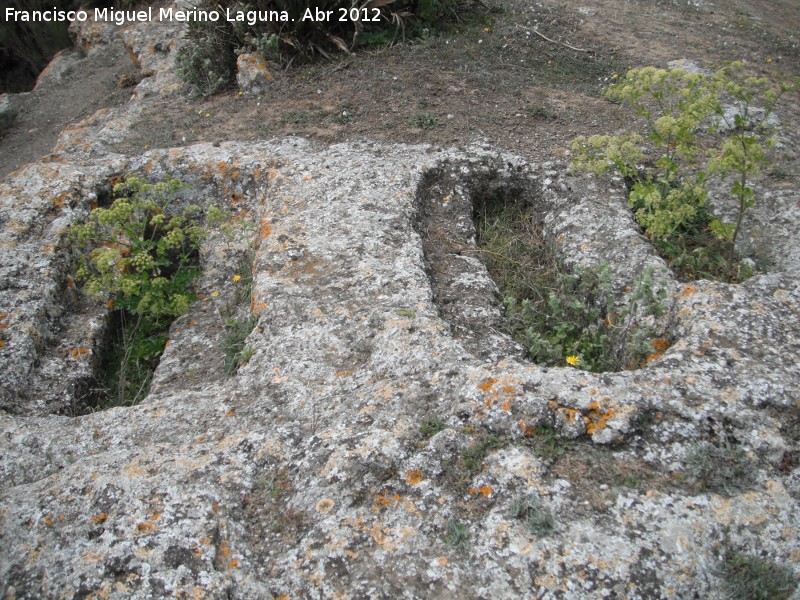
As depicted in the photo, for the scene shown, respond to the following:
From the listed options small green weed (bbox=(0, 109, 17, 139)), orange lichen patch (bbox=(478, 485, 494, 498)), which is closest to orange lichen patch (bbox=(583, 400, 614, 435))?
orange lichen patch (bbox=(478, 485, 494, 498))

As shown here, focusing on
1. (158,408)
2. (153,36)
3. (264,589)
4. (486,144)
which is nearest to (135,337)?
(158,408)

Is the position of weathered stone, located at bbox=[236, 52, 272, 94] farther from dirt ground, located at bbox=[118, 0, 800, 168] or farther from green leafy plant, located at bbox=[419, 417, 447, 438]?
green leafy plant, located at bbox=[419, 417, 447, 438]

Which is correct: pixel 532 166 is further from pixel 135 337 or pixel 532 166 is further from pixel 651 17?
pixel 651 17

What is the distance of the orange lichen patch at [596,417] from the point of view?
2.82m

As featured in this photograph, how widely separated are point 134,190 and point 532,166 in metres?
3.21

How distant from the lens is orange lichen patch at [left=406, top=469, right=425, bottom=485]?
2.74 metres

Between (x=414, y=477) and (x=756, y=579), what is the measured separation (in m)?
1.36

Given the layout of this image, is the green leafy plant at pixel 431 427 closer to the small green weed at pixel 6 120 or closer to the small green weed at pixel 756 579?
the small green weed at pixel 756 579

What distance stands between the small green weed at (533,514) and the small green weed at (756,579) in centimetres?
68

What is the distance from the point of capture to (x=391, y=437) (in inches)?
114

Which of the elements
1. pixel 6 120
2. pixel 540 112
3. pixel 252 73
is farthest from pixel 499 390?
pixel 6 120

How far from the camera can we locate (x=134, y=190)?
5090 mm

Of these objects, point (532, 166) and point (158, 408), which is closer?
Answer: point (158, 408)

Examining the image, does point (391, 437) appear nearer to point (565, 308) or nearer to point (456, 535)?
point (456, 535)
